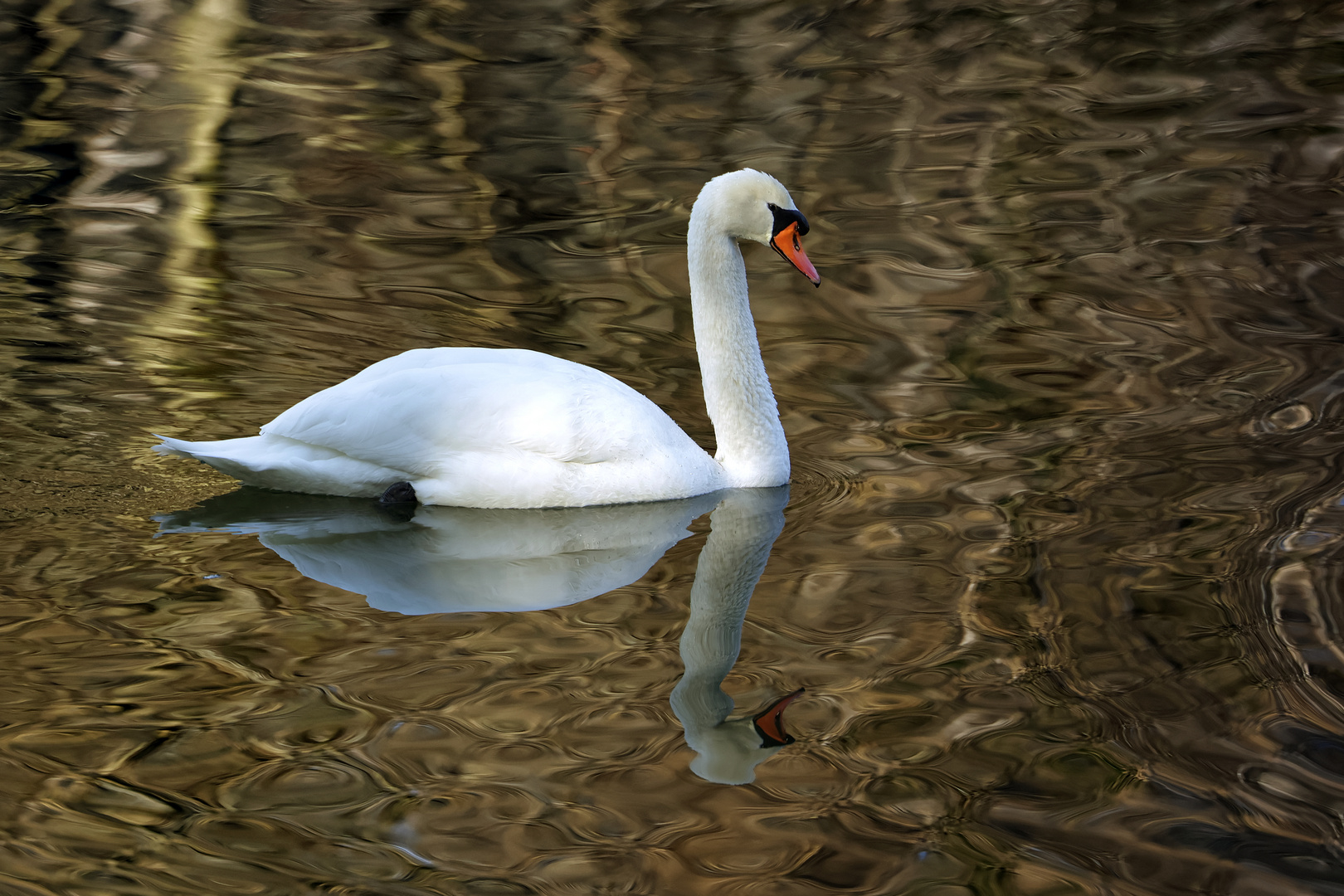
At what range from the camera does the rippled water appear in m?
3.61

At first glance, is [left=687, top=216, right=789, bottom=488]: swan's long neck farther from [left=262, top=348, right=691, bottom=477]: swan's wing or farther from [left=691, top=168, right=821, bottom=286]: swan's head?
[left=262, top=348, right=691, bottom=477]: swan's wing

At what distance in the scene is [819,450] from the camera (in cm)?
648

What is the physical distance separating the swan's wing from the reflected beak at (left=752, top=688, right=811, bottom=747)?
1594 mm

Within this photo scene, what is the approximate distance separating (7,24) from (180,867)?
1472cm

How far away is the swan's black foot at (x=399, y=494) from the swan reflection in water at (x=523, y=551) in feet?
0.15

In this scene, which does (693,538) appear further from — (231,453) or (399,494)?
(231,453)

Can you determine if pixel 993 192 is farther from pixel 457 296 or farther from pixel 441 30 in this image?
pixel 441 30

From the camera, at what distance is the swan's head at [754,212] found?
19.8 ft

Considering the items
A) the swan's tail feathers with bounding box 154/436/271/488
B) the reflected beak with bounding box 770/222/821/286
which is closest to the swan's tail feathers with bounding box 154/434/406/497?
the swan's tail feathers with bounding box 154/436/271/488

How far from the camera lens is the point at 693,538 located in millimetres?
5586

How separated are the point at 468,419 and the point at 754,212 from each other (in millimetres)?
1435

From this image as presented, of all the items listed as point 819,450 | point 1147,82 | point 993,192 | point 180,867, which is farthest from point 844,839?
point 1147,82

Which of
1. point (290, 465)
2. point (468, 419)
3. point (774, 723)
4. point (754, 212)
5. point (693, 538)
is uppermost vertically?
point (754, 212)

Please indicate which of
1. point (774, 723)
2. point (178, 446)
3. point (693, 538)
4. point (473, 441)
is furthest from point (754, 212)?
point (774, 723)
